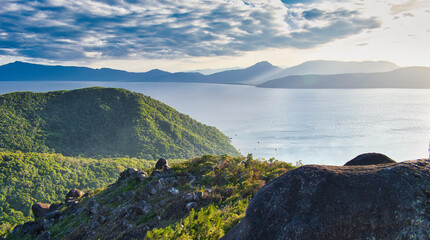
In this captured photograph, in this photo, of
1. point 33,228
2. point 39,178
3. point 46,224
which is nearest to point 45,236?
point 46,224

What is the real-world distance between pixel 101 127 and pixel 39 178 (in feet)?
203

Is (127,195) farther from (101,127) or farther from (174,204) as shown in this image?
(101,127)

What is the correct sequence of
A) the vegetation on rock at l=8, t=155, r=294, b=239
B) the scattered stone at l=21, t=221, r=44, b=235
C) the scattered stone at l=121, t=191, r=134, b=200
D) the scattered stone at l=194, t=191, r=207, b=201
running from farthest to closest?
1. the scattered stone at l=21, t=221, r=44, b=235
2. the scattered stone at l=121, t=191, r=134, b=200
3. the scattered stone at l=194, t=191, r=207, b=201
4. the vegetation on rock at l=8, t=155, r=294, b=239

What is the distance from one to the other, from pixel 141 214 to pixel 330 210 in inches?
448

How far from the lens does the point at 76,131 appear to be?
130 metres

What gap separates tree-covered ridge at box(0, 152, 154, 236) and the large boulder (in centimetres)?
7112

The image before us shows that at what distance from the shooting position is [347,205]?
4.75m

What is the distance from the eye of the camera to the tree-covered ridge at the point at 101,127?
118 m

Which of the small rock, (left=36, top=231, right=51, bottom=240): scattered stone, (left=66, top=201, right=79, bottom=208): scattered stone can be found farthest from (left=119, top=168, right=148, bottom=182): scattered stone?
(left=36, top=231, right=51, bottom=240): scattered stone

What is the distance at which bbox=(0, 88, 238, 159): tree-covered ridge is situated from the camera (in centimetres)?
11800

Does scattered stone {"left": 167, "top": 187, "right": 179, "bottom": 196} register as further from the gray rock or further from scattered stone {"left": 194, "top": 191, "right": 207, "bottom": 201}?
scattered stone {"left": 194, "top": 191, "right": 207, "bottom": 201}

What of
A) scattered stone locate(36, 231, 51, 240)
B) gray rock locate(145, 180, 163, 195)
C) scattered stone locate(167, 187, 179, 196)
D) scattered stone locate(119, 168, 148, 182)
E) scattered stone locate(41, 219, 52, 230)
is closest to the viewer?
scattered stone locate(167, 187, 179, 196)

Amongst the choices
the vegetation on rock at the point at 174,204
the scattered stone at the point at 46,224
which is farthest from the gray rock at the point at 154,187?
the scattered stone at the point at 46,224

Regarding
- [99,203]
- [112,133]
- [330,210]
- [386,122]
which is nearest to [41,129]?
[112,133]
